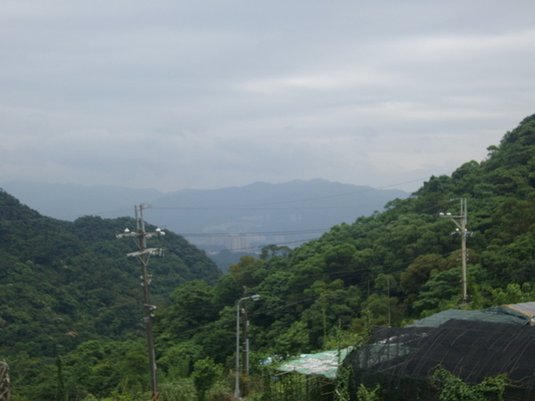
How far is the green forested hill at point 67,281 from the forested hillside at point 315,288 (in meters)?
0.14

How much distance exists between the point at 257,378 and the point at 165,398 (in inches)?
105

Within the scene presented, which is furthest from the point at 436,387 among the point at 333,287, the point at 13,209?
the point at 13,209

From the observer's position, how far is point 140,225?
17016mm

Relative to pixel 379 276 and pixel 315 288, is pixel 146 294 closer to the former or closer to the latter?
pixel 379 276

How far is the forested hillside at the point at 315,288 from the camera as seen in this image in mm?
24031

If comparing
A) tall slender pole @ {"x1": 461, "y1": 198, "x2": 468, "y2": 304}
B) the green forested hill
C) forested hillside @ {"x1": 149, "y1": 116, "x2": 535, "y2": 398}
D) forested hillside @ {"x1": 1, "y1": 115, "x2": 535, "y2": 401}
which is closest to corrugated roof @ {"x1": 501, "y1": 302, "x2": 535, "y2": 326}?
forested hillside @ {"x1": 1, "y1": 115, "x2": 535, "y2": 401}

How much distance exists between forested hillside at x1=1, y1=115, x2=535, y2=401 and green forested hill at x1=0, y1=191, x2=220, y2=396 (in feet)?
0.45

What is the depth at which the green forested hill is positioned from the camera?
33094 mm

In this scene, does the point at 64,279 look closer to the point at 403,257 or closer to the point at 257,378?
the point at 403,257

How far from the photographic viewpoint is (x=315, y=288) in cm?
3005

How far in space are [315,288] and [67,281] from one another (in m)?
18.0

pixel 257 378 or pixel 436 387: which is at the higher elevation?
pixel 436 387

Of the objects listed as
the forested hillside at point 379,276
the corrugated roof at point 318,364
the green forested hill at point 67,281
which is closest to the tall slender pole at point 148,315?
the corrugated roof at point 318,364

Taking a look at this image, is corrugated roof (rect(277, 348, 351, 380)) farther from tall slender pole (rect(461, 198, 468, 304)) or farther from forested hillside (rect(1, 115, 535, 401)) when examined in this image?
tall slender pole (rect(461, 198, 468, 304))
